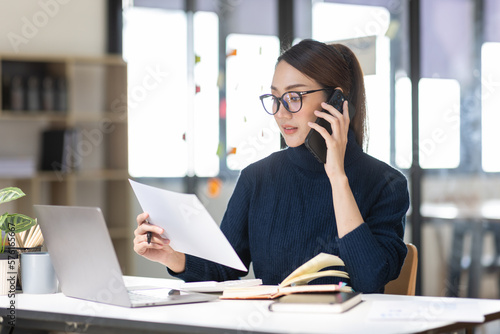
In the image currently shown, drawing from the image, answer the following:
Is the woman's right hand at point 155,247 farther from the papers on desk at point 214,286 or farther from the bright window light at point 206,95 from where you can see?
the bright window light at point 206,95

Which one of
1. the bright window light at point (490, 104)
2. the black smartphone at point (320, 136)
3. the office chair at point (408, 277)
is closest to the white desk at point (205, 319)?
the office chair at point (408, 277)

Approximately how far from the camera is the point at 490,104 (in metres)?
3.86

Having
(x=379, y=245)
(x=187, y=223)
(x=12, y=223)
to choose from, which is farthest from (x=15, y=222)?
(x=379, y=245)

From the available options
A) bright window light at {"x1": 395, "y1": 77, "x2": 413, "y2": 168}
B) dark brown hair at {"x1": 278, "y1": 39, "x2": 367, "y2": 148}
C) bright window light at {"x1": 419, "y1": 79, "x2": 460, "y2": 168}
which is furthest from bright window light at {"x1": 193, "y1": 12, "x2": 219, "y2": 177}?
dark brown hair at {"x1": 278, "y1": 39, "x2": 367, "y2": 148}

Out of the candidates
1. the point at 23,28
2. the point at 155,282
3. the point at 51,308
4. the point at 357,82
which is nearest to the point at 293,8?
the point at 23,28

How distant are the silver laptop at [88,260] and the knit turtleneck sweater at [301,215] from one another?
0.36 meters

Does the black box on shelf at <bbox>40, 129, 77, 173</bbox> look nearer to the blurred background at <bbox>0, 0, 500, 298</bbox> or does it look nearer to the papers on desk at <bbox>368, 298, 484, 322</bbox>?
the blurred background at <bbox>0, 0, 500, 298</bbox>

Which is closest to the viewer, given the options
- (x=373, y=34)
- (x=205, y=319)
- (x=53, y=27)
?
(x=205, y=319)

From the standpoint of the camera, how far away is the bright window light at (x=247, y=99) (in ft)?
16.2

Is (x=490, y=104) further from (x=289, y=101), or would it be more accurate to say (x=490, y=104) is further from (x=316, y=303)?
(x=316, y=303)

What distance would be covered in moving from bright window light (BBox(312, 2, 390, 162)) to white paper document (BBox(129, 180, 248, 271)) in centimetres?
256

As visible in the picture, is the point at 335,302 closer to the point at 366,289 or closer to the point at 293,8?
the point at 366,289

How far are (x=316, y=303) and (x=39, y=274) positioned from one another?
0.79 m

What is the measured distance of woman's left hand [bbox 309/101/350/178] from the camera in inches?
76.3
